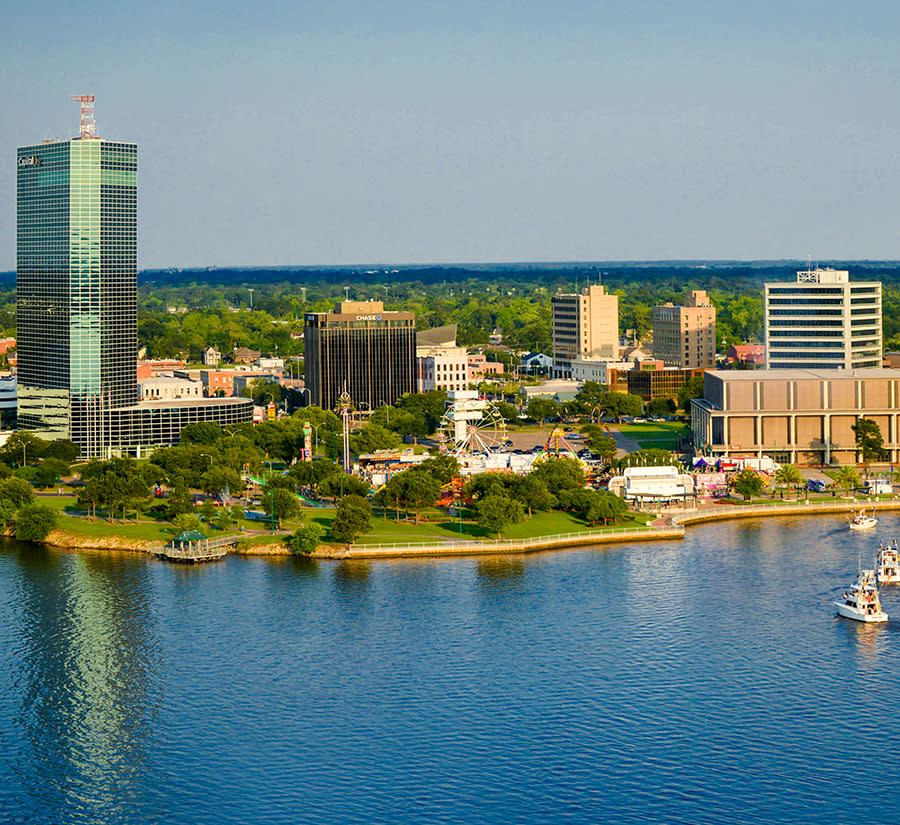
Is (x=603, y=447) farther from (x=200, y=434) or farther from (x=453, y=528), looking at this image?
(x=200, y=434)

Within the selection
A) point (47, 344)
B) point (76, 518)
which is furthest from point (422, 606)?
point (47, 344)

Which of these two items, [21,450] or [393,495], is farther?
[21,450]

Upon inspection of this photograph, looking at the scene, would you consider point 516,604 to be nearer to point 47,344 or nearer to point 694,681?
point 694,681

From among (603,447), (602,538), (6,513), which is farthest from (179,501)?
(603,447)

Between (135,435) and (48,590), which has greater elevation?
(135,435)

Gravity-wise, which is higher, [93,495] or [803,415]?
[803,415]

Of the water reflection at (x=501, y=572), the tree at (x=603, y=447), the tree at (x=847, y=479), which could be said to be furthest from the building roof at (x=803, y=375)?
the water reflection at (x=501, y=572)

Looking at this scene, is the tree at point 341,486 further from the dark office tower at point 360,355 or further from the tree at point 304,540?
the dark office tower at point 360,355
